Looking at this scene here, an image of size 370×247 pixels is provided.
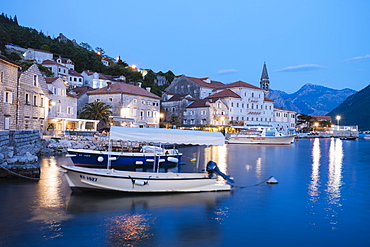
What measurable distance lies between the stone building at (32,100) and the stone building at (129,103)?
15932mm

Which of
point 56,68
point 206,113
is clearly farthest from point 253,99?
point 56,68

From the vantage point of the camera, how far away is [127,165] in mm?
24156

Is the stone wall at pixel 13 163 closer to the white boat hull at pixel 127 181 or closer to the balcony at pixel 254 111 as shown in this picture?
the white boat hull at pixel 127 181

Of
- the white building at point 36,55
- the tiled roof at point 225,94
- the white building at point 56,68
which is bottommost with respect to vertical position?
the tiled roof at point 225,94

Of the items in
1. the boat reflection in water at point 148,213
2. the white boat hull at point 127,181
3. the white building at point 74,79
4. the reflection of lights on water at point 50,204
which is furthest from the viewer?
the white building at point 74,79

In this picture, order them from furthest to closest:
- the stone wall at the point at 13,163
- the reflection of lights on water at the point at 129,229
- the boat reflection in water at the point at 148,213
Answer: the stone wall at the point at 13,163
the boat reflection in water at the point at 148,213
the reflection of lights on water at the point at 129,229

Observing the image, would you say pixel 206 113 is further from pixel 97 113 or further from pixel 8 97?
pixel 8 97

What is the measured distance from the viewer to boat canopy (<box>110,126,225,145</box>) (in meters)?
16.3

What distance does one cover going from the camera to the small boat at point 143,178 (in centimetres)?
1491

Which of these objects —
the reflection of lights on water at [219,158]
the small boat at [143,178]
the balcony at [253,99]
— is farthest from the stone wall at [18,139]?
the balcony at [253,99]

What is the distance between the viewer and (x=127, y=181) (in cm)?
1497

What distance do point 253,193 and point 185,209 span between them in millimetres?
4997

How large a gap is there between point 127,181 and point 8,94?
2062 cm

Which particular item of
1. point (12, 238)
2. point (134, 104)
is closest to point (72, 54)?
point (134, 104)
